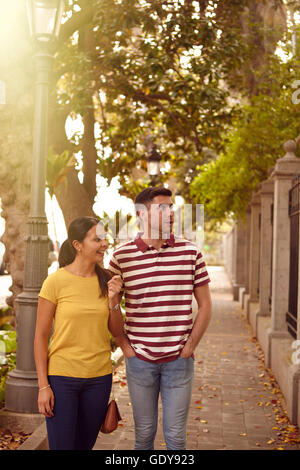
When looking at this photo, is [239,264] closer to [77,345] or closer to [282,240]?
[282,240]

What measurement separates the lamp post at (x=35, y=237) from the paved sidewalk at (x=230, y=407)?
89 cm

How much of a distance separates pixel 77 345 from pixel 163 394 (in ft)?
2.09

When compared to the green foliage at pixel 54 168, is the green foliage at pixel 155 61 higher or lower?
higher

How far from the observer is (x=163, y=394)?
375cm

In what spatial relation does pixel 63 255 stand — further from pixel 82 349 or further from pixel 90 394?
pixel 90 394

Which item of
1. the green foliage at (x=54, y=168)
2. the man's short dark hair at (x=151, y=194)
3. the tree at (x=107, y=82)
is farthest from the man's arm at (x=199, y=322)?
the green foliage at (x=54, y=168)

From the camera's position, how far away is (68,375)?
345 cm

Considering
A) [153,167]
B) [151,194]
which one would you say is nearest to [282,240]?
[151,194]

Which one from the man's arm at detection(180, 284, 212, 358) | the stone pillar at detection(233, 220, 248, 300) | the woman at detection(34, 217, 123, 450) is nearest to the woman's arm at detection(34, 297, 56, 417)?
the woman at detection(34, 217, 123, 450)

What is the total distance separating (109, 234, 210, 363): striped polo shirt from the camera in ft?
11.8

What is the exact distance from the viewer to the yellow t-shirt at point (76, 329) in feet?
11.4

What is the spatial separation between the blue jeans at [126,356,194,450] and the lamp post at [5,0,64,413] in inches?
97.4

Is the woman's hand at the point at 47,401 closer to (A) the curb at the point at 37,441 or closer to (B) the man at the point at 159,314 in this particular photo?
(B) the man at the point at 159,314

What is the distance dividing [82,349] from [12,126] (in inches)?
219
